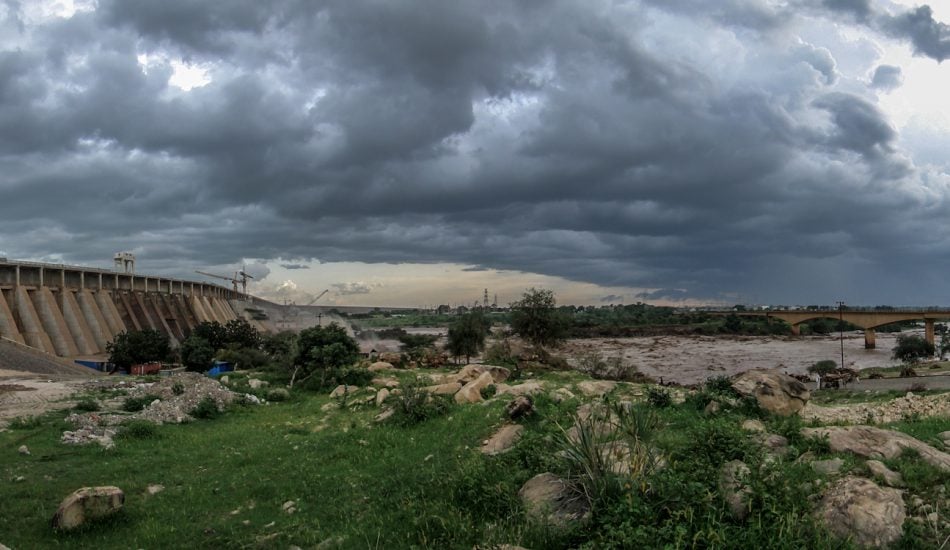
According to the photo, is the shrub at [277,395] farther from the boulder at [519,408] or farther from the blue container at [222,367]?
the blue container at [222,367]

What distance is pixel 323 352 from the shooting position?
26234 mm

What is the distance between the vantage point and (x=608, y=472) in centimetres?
722

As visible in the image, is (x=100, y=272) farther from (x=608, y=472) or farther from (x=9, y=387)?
(x=608, y=472)

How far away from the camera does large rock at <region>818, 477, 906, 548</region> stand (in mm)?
5977

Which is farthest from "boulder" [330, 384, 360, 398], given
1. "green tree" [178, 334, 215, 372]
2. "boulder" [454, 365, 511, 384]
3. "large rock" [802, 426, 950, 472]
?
"green tree" [178, 334, 215, 372]

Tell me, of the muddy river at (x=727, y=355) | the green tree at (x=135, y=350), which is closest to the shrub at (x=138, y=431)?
the green tree at (x=135, y=350)

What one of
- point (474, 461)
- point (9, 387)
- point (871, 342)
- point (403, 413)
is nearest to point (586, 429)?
point (474, 461)

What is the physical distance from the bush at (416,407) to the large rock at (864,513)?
10285 millimetres

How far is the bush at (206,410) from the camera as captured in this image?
1939cm

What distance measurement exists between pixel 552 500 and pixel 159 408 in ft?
56.4

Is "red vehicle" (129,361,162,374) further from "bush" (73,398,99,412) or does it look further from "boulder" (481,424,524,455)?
"boulder" (481,424,524,455)

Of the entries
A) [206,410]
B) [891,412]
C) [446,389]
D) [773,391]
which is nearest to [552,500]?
[773,391]

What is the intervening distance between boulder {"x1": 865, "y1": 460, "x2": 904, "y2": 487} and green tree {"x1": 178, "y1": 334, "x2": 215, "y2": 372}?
43.8 metres

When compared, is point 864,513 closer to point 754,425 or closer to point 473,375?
point 754,425
